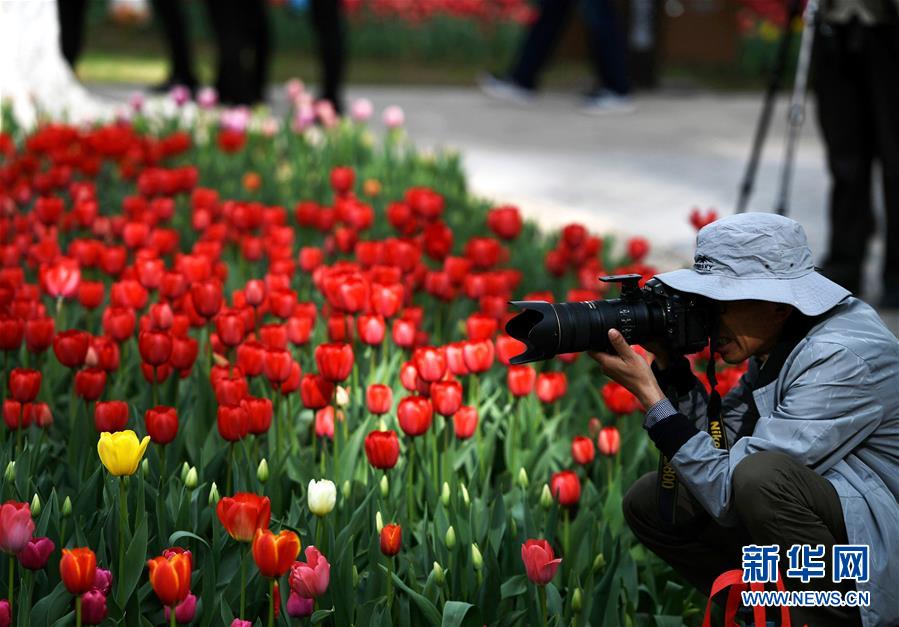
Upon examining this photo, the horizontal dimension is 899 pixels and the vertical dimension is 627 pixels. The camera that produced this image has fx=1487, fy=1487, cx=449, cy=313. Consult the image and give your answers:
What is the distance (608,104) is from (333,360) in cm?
804

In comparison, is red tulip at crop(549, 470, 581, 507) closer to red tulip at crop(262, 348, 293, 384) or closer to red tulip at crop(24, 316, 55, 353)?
red tulip at crop(262, 348, 293, 384)

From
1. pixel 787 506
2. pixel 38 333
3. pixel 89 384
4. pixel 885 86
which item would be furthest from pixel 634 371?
pixel 885 86

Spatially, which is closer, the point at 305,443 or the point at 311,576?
the point at 311,576

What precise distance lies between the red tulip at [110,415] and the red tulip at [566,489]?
78cm

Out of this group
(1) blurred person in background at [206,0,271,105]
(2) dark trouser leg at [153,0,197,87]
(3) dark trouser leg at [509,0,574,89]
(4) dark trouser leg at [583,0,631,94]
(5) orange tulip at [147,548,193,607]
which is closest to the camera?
(5) orange tulip at [147,548,193,607]

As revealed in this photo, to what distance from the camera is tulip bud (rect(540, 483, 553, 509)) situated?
266cm

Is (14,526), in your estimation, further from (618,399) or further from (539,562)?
(618,399)

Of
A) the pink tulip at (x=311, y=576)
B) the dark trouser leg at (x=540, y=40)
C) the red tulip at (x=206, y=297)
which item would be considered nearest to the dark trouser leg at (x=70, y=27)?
the dark trouser leg at (x=540, y=40)

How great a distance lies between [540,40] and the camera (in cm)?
1036

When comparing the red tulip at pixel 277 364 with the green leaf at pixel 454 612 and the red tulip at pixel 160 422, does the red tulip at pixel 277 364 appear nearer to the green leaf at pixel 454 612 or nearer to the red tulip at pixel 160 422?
the red tulip at pixel 160 422

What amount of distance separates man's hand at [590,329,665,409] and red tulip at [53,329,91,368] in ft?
3.56

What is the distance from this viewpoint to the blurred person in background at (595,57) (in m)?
9.94

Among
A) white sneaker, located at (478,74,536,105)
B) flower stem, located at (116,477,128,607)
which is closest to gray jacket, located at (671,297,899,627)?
flower stem, located at (116,477,128,607)

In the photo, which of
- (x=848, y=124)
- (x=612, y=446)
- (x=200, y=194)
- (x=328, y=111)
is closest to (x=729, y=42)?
(x=328, y=111)
